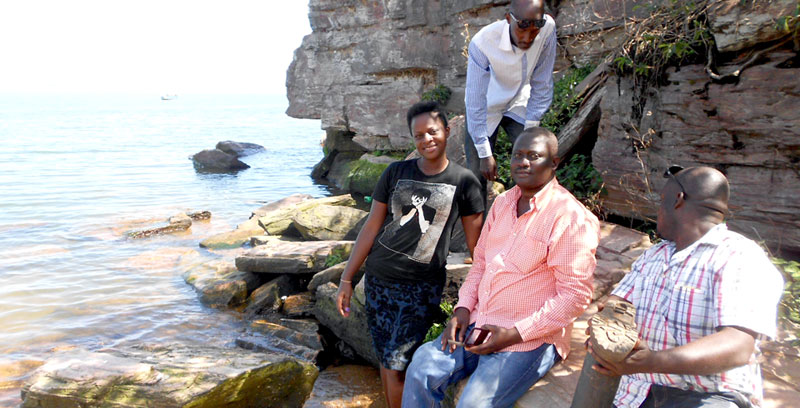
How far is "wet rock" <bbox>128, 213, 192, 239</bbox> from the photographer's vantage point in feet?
39.0

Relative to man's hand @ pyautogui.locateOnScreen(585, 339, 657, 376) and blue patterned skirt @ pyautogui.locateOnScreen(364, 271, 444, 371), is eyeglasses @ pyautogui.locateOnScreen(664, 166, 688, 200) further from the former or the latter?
blue patterned skirt @ pyautogui.locateOnScreen(364, 271, 444, 371)

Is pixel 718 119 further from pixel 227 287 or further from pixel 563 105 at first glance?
Result: pixel 227 287

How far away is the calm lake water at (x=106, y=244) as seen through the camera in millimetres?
7078

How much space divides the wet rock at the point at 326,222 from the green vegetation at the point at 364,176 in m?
5.36

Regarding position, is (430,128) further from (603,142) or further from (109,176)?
(109,176)

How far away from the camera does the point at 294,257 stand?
23.9 ft

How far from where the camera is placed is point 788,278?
12.4 ft

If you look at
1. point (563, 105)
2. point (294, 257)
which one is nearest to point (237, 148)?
point (294, 257)

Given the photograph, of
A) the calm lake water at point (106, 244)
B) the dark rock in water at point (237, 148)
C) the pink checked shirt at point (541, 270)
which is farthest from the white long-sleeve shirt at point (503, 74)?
the dark rock in water at point (237, 148)

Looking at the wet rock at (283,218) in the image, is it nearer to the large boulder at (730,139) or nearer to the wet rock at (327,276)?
the wet rock at (327,276)

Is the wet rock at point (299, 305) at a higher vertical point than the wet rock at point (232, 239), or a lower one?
higher

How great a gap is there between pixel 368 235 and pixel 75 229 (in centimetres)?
1128

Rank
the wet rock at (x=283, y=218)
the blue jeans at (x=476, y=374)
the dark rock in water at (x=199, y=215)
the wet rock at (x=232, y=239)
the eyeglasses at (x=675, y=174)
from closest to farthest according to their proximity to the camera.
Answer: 1. the eyeglasses at (x=675, y=174)
2. the blue jeans at (x=476, y=374)
3. the wet rock at (x=283, y=218)
4. the wet rock at (x=232, y=239)
5. the dark rock in water at (x=199, y=215)

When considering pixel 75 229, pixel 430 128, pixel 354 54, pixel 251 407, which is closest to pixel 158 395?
pixel 251 407
